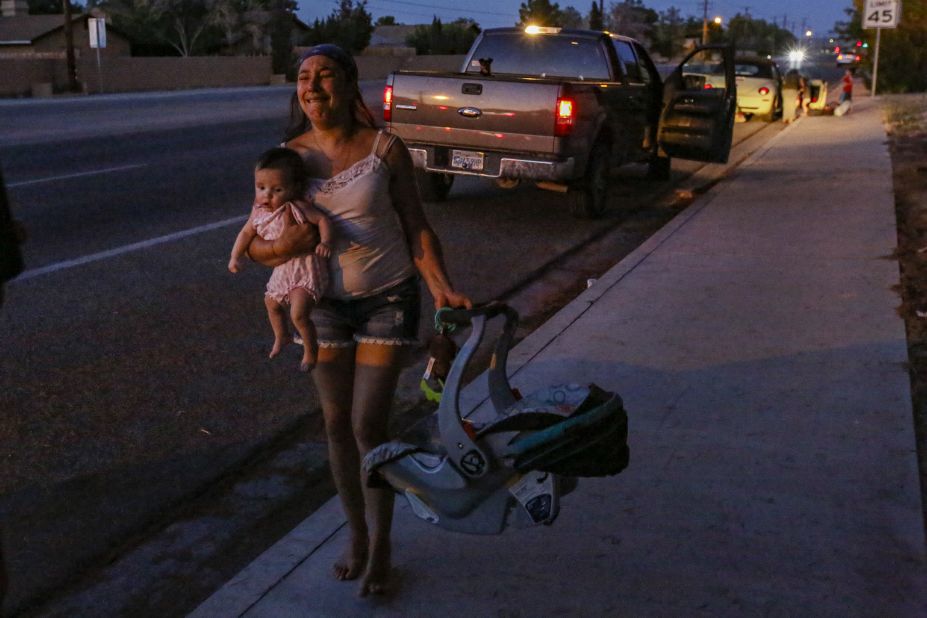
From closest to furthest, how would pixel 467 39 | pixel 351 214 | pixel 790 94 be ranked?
pixel 351 214
pixel 790 94
pixel 467 39

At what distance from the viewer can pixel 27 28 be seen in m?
57.9

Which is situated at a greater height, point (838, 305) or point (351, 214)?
point (351, 214)

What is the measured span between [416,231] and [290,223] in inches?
19.1

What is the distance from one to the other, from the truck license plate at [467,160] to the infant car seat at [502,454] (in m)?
7.29

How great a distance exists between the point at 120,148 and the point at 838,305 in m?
13.8

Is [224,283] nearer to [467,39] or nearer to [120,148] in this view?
[120,148]

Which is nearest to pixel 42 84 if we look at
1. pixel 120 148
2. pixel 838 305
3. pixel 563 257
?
pixel 120 148

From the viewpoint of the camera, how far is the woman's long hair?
3557 mm

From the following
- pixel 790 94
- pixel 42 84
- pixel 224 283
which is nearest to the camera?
pixel 224 283

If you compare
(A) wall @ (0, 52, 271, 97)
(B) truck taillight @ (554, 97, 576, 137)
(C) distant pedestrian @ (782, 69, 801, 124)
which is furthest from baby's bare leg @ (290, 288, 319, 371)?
(A) wall @ (0, 52, 271, 97)

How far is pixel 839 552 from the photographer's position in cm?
388

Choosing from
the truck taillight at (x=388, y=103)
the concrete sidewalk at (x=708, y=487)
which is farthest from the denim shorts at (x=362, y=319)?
the truck taillight at (x=388, y=103)

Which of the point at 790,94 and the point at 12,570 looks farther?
the point at 790,94

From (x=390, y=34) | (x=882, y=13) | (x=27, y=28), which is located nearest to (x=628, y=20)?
(x=390, y=34)
